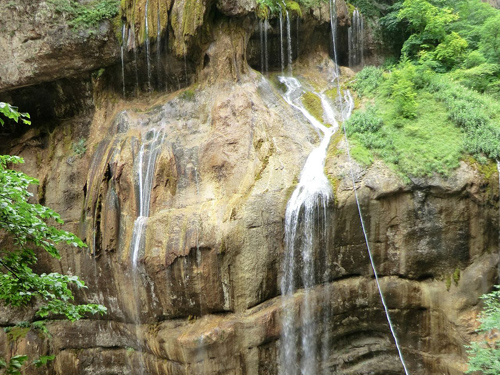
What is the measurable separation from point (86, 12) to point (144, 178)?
19.7ft

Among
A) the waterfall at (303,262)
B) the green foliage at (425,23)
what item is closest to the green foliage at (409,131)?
the waterfall at (303,262)

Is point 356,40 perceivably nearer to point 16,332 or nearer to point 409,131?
point 409,131

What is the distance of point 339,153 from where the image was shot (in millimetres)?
11812

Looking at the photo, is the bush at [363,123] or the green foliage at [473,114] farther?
the bush at [363,123]

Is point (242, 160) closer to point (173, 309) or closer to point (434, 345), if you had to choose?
point (173, 309)

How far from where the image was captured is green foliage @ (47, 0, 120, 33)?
14078 millimetres

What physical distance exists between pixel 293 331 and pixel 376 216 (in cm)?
346

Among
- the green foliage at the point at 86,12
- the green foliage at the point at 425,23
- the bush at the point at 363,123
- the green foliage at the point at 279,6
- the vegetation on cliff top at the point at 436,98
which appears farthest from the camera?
the green foliage at the point at 425,23

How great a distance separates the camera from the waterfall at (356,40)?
1823cm

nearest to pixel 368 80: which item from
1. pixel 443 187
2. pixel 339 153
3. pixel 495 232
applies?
pixel 339 153

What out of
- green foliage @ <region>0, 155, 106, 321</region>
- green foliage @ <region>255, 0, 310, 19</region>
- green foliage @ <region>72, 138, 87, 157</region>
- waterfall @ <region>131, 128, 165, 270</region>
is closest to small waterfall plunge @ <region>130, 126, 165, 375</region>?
waterfall @ <region>131, 128, 165, 270</region>

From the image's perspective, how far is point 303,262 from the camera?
11.1 m

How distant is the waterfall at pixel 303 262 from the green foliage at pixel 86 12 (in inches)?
332

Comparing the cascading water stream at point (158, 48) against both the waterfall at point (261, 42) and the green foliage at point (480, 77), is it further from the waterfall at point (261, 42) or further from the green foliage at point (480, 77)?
the green foliage at point (480, 77)
